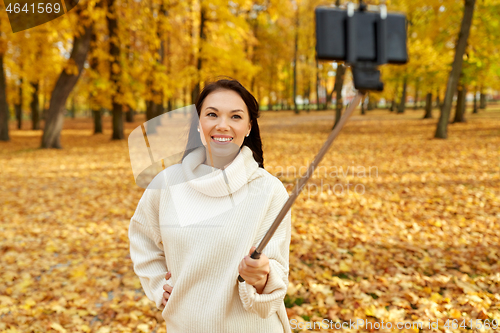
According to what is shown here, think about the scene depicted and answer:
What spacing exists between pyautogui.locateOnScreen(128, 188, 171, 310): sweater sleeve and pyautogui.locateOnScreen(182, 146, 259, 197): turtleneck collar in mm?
228

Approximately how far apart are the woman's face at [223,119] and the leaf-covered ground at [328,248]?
242cm

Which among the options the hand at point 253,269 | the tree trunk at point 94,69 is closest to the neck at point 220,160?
the hand at point 253,269

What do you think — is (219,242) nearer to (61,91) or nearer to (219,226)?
(219,226)

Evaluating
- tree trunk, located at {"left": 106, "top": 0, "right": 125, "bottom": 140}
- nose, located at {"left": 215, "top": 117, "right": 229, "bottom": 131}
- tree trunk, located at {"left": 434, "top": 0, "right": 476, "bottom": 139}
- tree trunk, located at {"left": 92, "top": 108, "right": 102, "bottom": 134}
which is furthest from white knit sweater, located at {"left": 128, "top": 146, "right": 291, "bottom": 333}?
tree trunk, located at {"left": 92, "top": 108, "right": 102, "bottom": 134}

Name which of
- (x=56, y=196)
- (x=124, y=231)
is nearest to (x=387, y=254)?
(x=124, y=231)

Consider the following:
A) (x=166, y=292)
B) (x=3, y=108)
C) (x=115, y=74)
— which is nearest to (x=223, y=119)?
(x=166, y=292)

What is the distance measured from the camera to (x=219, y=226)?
153 centimetres

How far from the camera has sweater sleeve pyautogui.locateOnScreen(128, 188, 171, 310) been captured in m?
1.69

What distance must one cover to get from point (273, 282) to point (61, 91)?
46.8 feet

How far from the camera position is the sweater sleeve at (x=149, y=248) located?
5.55 feet

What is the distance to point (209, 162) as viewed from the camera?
1.68 m

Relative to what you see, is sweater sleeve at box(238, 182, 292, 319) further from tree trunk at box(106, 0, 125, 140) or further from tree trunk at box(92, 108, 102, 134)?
tree trunk at box(92, 108, 102, 134)

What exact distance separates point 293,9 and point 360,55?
94.7 feet

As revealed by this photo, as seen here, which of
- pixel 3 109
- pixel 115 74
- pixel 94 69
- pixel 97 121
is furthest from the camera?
pixel 97 121
